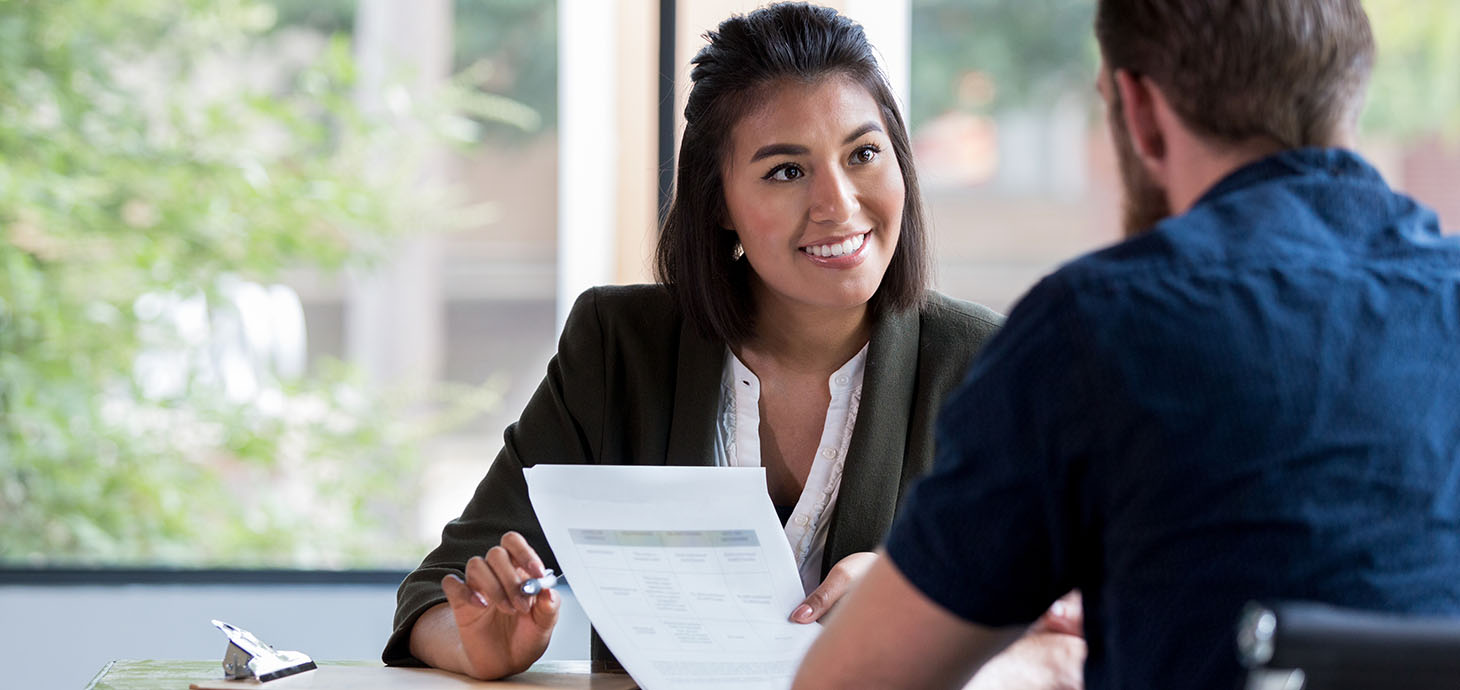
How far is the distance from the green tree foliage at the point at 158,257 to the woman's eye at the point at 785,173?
6.99 feet

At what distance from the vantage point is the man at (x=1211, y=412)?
764mm

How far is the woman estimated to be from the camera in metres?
1.69

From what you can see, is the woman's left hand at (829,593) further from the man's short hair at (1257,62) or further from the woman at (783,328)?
the man's short hair at (1257,62)

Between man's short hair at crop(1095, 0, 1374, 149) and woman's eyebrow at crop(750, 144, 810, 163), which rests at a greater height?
man's short hair at crop(1095, 0, 1374, 149)

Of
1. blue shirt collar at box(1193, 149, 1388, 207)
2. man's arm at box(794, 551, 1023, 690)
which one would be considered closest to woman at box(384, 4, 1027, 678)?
man's arm at box(794, 551, 1023, 690)

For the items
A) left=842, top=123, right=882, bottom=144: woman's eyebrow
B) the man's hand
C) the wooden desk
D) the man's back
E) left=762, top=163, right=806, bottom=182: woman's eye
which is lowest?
the wooden desk

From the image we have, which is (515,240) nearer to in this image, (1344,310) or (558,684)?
(558,684)

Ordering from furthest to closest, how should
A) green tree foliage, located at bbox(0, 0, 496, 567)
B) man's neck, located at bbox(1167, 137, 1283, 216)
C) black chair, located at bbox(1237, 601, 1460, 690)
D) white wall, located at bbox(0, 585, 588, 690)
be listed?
green tree foliage, located at bbox(0, 0, 496, 567), white wall, located at bbox(0, 585, 588, 690), man's neck, located at bbox(1167, 137, 1283, 216), black chair, located at bbox(1237, 601, 1460, 690)

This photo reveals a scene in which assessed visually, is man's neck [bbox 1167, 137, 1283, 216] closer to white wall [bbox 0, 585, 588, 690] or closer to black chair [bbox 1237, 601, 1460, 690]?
black chair [bbox 1237, 601, 1460, 690]

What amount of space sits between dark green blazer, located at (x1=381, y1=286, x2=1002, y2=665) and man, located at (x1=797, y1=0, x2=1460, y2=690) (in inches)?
30.2

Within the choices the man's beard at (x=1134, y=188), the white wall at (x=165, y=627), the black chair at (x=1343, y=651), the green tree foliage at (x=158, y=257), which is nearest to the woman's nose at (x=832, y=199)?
the man's beard at (x=1134, y=188)

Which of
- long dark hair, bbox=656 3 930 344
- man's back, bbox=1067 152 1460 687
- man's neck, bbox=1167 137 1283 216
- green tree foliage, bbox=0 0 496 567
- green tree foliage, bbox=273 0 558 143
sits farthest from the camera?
green tree foliage, bbox=273 0 558 143

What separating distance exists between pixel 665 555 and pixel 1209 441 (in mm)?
652

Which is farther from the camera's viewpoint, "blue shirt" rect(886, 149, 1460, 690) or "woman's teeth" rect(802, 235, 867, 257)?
"woman's teeth" rect(802, 235, 867, 257)
